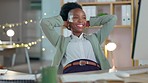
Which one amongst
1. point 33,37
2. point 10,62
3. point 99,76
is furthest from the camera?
point 33,37

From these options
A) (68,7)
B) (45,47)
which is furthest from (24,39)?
(68,7)

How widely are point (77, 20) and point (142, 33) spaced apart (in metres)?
0.74

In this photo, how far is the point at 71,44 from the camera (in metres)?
1.92

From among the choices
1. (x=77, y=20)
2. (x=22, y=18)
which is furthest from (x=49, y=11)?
(x=77, y=20)

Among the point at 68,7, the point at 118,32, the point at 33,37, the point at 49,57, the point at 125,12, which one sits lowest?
the point at 49,57

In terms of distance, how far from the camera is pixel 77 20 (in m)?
1.89

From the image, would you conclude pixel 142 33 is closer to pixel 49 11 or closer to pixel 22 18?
pixel 49 11

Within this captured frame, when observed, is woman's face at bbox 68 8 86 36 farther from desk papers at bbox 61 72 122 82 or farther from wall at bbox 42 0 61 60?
wall at bbox 42 0 61 60

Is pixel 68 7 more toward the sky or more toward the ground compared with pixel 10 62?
more toward the sky

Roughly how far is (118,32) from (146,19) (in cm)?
274

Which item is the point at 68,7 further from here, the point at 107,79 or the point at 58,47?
the point at 107,79

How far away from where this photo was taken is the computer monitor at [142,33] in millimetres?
1213

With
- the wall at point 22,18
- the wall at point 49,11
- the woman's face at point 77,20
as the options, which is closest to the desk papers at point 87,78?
the woman's face at point 77,20

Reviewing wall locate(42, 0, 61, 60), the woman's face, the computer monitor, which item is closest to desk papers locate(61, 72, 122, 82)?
the computer monitor
